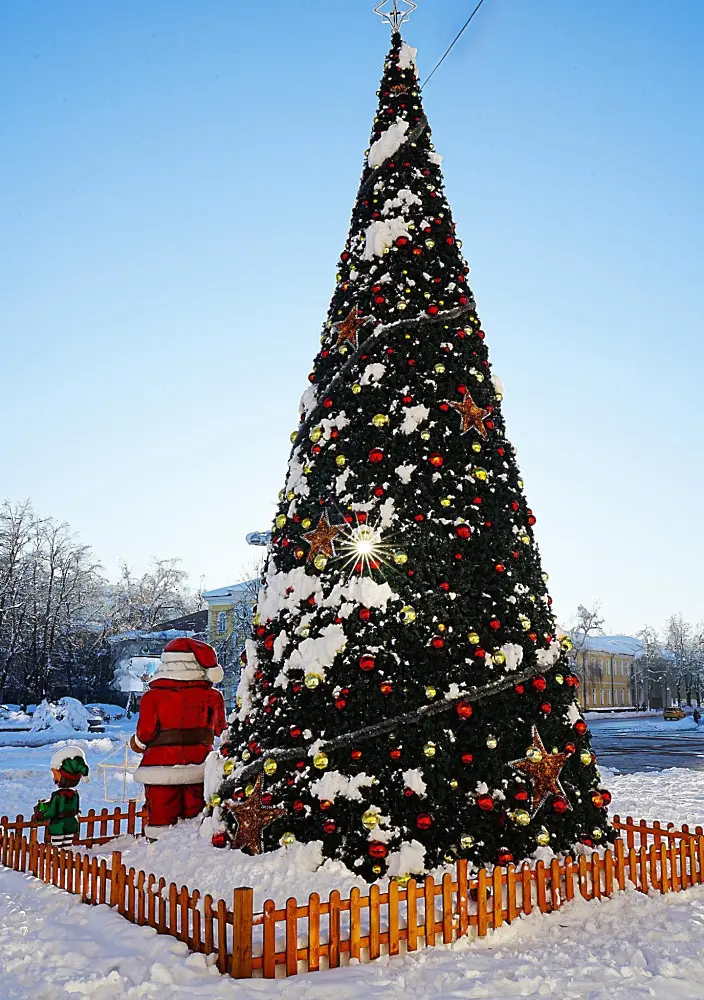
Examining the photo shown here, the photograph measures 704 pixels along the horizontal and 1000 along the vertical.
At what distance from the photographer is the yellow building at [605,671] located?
68.4 metres

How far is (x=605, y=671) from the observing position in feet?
243

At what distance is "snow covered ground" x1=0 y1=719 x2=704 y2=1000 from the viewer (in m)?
4.42

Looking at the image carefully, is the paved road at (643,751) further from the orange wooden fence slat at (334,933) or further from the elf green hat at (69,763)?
the orange wooden fence slat at (334,933)

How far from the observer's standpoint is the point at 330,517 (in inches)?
278

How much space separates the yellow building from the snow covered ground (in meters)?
62.2

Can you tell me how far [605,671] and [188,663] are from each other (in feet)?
238

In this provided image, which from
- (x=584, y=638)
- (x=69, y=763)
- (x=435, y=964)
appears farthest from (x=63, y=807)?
(x=584, y=638)

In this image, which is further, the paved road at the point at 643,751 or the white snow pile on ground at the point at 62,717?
the white snow pile on ground at the point at 62,717

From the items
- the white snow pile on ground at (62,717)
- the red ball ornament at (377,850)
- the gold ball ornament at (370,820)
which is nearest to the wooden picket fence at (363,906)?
the red ball ornament at (377,850)

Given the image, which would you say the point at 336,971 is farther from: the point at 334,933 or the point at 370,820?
the point at 370,820

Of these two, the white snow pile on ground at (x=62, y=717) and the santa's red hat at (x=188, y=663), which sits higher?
the santa's red hat at (x=188, y=663)

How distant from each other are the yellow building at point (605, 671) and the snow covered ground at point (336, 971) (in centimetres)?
6224

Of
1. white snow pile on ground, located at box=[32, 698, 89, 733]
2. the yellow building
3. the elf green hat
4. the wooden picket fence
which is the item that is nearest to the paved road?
the wooden picket fence

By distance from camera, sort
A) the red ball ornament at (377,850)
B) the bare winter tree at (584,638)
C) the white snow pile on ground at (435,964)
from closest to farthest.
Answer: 1. the white snow pile on ground at (435,964)
2. the red ball ornament at (377,850)
3. the bare winter tree at (584,638)
